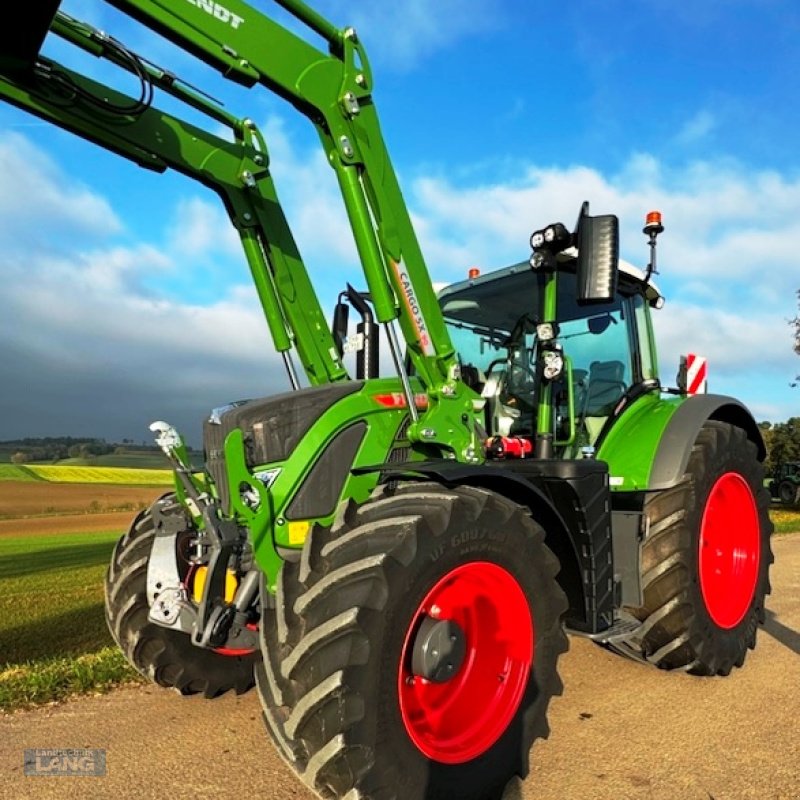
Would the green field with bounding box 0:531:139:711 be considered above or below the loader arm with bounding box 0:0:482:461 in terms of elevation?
below

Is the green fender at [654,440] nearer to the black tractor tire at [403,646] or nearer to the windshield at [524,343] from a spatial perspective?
the windshield at [524,343]

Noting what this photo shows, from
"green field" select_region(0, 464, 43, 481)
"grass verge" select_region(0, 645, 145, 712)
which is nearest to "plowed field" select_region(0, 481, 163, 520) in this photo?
"green field" select_region(0, 464, 43, 481)

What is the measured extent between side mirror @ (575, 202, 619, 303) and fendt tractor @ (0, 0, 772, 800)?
1cm

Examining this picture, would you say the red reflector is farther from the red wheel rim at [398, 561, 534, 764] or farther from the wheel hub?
the wheel hub

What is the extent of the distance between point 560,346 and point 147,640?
2795 millimetres

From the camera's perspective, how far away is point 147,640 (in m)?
3.71

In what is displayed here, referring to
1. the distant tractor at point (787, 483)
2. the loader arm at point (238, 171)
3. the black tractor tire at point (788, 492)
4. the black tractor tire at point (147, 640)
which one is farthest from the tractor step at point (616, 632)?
the black tractor tire at point (788, 492)

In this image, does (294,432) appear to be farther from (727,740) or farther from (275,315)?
(727,740)

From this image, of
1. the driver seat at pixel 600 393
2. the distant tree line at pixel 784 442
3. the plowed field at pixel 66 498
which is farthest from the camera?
the plowed field at pixel 66 498

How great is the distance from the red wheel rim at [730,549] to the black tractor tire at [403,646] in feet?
6.49

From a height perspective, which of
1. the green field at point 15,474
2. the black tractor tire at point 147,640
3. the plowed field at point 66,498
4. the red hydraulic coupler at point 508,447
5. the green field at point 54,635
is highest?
the red hydraulic coupler at point 508,447

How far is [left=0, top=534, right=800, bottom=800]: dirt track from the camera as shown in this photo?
9.22 ft

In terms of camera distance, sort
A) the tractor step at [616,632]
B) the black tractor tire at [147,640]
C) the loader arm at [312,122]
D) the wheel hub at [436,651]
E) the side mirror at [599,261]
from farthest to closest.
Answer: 1. the black tractor tire at [147,640]
2. the tractor step at [616,632]
3. the side mirror at [599,261]
4. the loader arm at [312,122]
5. the wheel hub at [436,651]

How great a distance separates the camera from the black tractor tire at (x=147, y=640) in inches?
146
